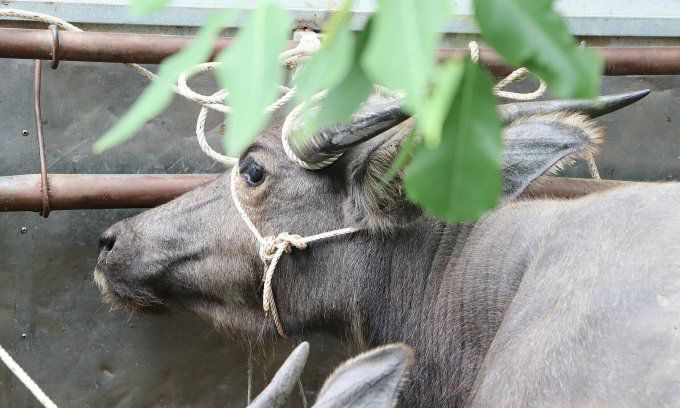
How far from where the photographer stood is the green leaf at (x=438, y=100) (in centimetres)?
60

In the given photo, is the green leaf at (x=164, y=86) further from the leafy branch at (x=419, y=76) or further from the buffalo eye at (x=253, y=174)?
the buffalo eye at (x=253, y=174)

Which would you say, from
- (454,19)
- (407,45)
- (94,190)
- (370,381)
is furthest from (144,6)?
(454,19)

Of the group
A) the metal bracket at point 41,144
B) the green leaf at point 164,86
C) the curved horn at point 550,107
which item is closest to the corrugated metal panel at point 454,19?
the metal bracket at point 41,144

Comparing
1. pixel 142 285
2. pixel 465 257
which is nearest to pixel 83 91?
pixel 142 285

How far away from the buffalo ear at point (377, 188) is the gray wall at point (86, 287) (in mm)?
1160

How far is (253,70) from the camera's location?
64 cm

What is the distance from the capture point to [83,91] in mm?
3910

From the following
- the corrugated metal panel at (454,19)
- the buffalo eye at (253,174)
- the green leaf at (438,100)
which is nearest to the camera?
the green leaf at (438,100)

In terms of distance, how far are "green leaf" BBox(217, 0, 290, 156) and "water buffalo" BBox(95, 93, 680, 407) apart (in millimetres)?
1217

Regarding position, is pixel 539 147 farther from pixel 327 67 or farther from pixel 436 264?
pixel 327 67

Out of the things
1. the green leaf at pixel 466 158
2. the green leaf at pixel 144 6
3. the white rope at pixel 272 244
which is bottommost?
the white rope at pixel 272 244

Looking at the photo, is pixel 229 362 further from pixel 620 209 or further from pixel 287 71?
pixel 620 209

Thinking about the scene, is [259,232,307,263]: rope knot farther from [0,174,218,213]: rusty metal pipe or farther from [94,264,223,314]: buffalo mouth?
[0,174,218,213]: rusty metal pipe

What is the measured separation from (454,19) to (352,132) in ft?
3.86
